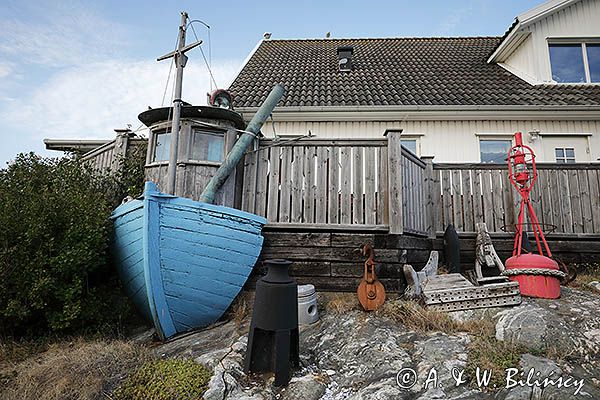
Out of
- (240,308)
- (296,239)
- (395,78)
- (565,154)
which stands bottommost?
(240,308)

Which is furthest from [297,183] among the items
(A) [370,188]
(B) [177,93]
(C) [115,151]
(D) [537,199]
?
(D) [537,199]

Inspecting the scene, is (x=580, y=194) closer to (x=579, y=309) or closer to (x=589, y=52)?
(x=579, y=309)

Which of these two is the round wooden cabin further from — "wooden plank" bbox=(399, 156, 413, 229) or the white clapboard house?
the white clapboard house

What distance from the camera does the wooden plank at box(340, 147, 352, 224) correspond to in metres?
4.16

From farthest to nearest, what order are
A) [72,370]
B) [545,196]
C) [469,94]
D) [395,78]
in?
[395,78] → [469,94] → [545,196] → [72,370]

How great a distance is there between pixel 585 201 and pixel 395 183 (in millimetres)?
3466

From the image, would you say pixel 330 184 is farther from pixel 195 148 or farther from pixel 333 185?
pixel 195 148

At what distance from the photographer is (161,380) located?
102 inches

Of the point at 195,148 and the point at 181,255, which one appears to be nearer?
the point at 181,255

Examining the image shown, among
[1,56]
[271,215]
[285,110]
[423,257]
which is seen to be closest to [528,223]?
[423,257]

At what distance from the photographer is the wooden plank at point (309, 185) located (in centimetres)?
420

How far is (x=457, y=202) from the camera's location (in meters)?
5.27

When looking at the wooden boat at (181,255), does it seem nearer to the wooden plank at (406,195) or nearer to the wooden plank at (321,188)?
the wooden plank at (321,188)

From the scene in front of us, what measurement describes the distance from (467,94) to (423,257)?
17.3ft
